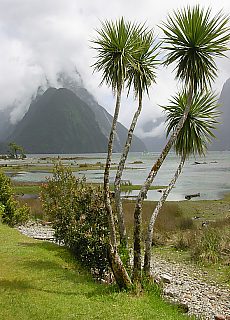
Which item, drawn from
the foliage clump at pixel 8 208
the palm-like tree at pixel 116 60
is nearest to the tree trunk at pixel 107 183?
the palm-like tree at pixel 116 60

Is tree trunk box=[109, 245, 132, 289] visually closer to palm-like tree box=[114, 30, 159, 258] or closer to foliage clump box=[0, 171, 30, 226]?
palm-like tree box=[114, 30, 159, 258]

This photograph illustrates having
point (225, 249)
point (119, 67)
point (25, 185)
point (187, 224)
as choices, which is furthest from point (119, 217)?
point (25, 185)

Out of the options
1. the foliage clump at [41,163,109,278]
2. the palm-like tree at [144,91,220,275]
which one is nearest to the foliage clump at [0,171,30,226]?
the foliage clump at [41,163,109,278]

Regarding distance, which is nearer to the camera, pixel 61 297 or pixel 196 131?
pixel 61 297

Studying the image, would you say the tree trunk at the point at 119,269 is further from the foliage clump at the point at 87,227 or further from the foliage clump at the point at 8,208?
the foliage clump at the point at 8,208

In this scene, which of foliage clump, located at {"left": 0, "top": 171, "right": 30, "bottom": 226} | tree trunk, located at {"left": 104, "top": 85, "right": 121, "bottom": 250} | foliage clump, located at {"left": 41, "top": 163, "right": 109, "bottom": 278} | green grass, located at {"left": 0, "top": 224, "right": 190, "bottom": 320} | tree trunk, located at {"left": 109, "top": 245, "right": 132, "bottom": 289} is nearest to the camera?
green grass, located at {"left": 0, "top": 224, "right": 190, "bottom": 320}

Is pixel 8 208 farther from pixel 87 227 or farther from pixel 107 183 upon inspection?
pixel 107 183

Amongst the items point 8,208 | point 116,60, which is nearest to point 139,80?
point 116,60

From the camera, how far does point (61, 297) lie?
10.5m

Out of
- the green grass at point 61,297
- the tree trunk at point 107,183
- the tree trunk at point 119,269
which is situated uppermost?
the tree trunk at point 107,183

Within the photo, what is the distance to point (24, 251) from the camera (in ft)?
52.3

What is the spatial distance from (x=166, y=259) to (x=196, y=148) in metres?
7.74

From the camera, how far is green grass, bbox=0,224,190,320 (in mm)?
9305

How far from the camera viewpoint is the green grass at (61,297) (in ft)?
30.5
